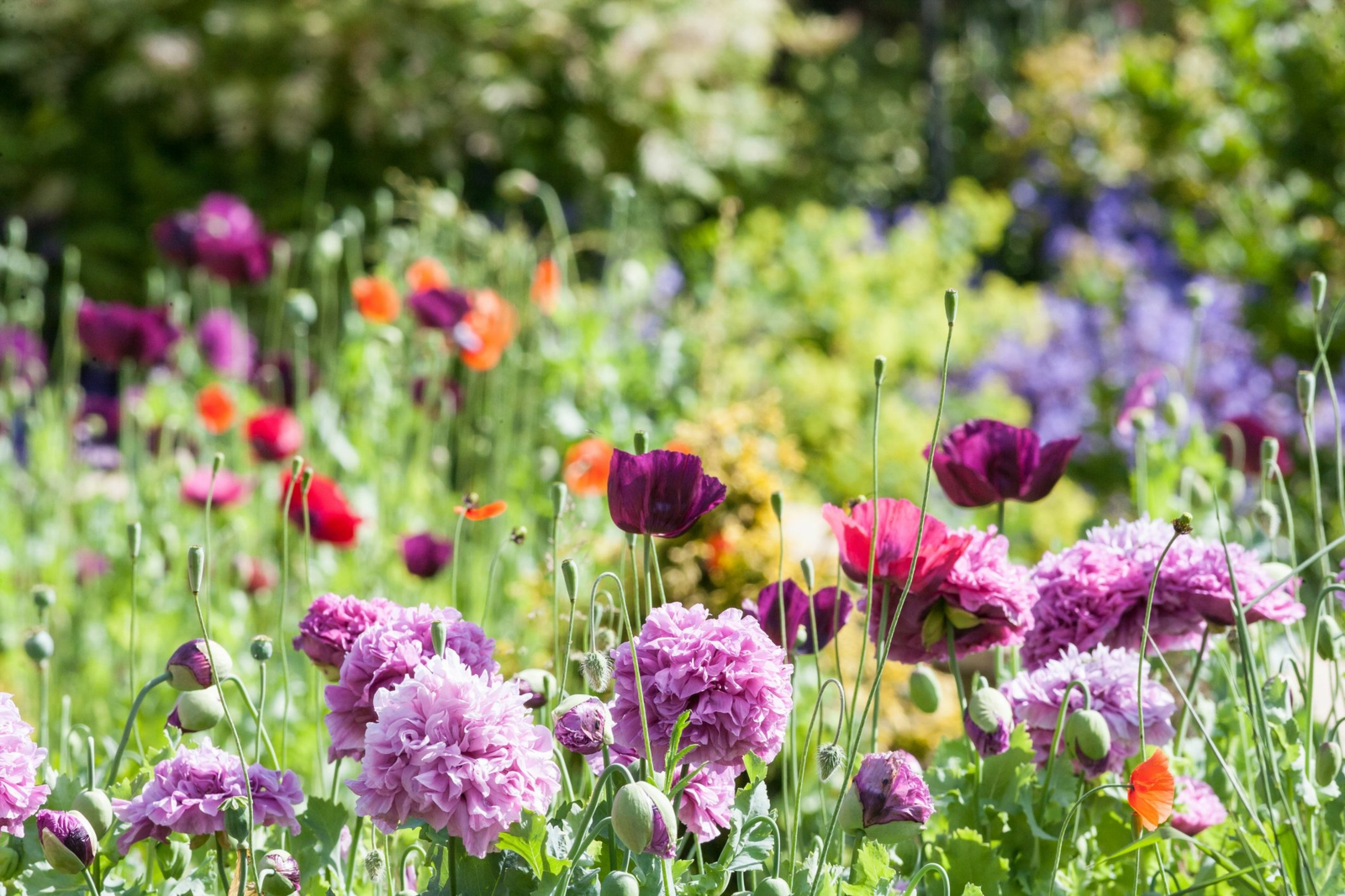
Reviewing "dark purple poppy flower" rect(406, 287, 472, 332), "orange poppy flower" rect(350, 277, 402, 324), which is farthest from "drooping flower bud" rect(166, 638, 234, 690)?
"orange poppy flower" rect(350, 277, 402, 324)

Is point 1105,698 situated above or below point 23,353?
above

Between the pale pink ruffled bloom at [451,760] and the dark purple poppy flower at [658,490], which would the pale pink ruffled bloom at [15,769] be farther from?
the dark purple poppy flower at [658,490]

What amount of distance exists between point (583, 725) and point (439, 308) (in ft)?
4.79

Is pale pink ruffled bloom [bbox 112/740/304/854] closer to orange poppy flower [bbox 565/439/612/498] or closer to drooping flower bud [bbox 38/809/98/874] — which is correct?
drooping flower bud [bbox 38/809/98/874]

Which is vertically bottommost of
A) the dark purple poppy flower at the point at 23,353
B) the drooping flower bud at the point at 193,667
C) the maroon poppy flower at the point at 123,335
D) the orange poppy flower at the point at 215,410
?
the dark purple poppy flower at the point at 23,353

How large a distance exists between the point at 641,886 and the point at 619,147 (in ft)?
16.2

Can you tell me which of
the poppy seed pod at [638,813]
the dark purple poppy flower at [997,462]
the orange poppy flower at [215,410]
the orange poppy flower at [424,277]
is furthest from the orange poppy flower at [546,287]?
the poppy seed pod at [638,813]

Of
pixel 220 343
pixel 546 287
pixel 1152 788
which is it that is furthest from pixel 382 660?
pixel 220 343

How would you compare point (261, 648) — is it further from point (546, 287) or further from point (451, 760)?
point (546, 287)

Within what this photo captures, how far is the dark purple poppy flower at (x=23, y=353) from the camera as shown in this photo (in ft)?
9.58

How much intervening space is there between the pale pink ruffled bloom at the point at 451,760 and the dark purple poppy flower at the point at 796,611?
0.98 ft

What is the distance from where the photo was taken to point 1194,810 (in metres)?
1.11

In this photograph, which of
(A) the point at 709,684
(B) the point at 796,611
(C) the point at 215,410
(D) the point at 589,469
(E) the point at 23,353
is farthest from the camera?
(E) the point at 23,353

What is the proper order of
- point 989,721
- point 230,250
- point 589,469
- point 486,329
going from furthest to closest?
point 230,250 < point 486,329 < point 589,469 < point 989,721
